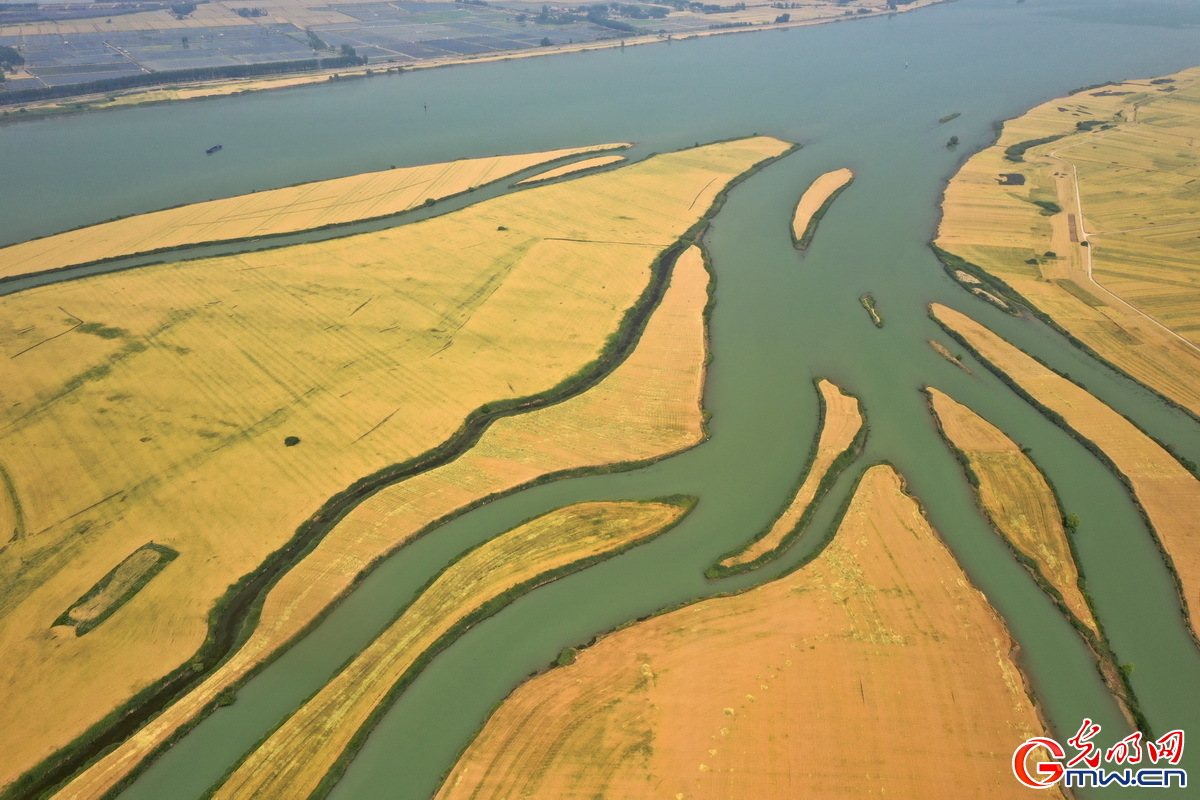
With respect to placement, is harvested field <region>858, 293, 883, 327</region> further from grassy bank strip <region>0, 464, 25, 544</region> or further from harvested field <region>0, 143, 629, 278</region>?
grassy bank strip <region>0, 464, 25, 544</region>

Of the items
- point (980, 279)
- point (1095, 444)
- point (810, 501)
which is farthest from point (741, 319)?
point (1095, 444)

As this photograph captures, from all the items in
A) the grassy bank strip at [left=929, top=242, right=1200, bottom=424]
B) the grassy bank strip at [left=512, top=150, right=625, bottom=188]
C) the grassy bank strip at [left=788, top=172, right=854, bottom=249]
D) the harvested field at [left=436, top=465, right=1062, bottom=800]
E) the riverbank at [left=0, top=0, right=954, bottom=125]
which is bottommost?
the harvested field at [left=436, top=465, right=1062, bottom=800]

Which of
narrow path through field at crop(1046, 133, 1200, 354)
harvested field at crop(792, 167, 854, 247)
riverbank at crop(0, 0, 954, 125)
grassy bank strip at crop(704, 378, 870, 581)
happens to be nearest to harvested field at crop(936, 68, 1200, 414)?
narrow path through field at crop(1046, 133, 1200, 354)

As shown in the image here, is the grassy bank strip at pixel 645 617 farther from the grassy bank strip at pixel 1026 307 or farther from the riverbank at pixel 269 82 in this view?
the riverbank at pixel 269 82

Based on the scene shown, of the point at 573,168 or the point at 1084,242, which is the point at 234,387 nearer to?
the point at 573,168

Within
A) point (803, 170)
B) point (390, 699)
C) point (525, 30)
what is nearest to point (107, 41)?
point (525, 30)
